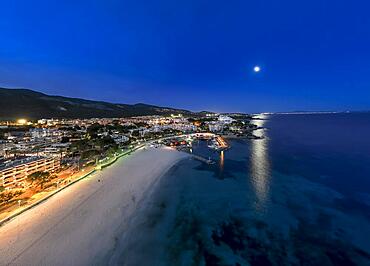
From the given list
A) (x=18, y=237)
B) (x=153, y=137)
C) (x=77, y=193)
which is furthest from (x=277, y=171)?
(x=153, y=137)

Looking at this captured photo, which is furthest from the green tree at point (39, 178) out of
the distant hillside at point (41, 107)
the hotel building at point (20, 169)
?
the distant hillside at point (41, 107)

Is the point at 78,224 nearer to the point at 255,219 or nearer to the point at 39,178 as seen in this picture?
the point at 39,178

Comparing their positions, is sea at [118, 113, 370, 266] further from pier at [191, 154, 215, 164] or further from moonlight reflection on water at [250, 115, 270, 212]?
pier at [191, 154, 215, 164]

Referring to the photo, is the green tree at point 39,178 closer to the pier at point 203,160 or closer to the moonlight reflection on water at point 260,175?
the moonlight reflection on water at point 260,175

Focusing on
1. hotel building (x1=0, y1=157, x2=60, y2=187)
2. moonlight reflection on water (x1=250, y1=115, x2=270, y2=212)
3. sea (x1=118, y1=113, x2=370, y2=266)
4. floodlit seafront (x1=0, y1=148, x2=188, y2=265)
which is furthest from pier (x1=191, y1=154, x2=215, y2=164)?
hotel building (x1=0, y1=157, x2=60, y2=187)

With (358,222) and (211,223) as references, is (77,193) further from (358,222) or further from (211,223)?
(358,222)

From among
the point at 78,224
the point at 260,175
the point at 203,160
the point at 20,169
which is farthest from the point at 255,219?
the point at 20,169

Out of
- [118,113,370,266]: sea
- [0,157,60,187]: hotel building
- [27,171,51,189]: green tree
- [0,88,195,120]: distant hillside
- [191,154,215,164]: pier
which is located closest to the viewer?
[118,113,370,266]: sea
